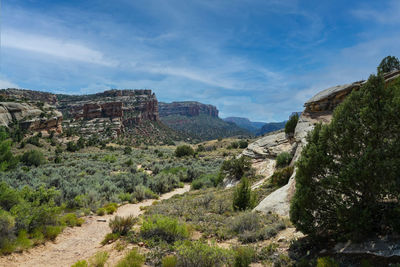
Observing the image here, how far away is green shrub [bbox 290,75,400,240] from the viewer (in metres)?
3.62

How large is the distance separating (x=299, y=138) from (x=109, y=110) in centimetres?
10593

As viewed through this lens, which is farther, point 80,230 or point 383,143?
point 80,230

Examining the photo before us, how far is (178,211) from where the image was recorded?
30.3ft

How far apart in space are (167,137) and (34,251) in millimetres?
98186

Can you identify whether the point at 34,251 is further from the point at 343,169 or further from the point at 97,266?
the point at 343,169

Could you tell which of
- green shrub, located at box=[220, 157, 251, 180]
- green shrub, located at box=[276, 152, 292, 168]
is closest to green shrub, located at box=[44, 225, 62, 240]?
green shrub, located at box=[220, 157, 251, 180]

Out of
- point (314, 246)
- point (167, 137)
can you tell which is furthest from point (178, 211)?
point (167, 137)

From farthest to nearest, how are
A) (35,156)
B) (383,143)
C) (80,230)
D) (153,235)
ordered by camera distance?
(35,156), (80,230), (153,235), (383,143)

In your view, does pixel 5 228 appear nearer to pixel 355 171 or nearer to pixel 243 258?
pixel 243 258

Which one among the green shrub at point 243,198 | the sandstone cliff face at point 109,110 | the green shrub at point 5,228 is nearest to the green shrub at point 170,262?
the green shrub at point 5,228

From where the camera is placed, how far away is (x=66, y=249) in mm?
6348

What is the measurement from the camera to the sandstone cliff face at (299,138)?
839 centimetres

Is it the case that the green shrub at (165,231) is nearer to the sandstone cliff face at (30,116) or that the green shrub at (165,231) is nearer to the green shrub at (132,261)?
the green shrub at (132,261)

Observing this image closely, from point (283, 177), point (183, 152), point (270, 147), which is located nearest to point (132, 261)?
point (283, 177)
